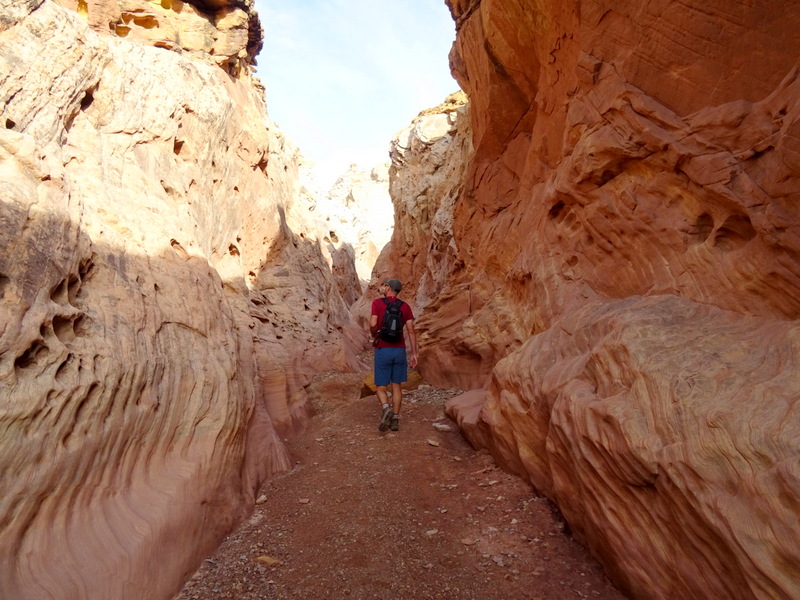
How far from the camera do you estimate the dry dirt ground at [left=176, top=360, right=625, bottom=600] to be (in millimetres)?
3676

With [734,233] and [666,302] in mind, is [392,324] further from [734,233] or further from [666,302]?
[734,233]

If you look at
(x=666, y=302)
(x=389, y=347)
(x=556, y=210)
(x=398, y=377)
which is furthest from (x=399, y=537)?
(x=556, y=210)

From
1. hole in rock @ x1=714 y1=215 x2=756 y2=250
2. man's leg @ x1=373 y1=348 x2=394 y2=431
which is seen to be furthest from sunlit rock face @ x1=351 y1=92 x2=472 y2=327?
hole in rock @ x1=714 y1=215 x2=756 y2=250

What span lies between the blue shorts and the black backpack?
172 millimetres

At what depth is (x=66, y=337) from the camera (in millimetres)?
4137

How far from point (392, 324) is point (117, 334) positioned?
3.56 meters

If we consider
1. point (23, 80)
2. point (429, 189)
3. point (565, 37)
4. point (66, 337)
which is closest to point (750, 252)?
point (565, 37)

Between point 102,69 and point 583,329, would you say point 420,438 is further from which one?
point 102,69

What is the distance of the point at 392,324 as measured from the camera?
717cm

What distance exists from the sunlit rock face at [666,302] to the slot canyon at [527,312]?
0.02 meters

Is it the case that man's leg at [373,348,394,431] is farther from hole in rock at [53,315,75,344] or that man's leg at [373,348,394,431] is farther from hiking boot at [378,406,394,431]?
hole in rock at [53,315,75,344]

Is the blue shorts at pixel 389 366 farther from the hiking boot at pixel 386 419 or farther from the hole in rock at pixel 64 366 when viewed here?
the hole in rock at pixel 64 366

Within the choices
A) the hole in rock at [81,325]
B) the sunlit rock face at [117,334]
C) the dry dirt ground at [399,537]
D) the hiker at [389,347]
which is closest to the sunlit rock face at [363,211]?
the sunlit rock face at [117,334]

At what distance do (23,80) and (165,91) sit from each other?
3015mm
